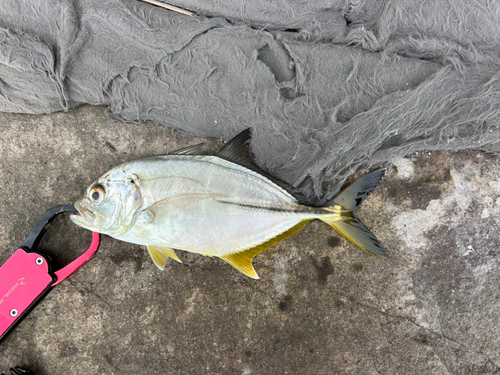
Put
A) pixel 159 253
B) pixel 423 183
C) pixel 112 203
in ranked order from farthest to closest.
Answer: pixel 423 183 < pixel 159 253 < pixel 112 203

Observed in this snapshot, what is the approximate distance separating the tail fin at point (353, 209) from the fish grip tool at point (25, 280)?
54.9 inches

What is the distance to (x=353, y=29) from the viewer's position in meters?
1.64

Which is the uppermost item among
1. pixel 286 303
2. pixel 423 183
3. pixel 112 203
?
pixel 112 203

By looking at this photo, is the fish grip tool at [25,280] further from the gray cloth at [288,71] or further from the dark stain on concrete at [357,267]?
the dark stain on concrete at [357,267]

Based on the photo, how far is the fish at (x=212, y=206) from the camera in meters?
1.50

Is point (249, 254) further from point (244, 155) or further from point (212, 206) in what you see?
point (244, 155)

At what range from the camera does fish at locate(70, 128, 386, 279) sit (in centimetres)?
150

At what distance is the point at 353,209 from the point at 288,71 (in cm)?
82

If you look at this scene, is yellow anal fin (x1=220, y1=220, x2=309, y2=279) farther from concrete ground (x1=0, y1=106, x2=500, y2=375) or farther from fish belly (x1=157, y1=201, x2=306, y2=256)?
concrete ground (x1=0, y1=106, x2=500, y2=375)

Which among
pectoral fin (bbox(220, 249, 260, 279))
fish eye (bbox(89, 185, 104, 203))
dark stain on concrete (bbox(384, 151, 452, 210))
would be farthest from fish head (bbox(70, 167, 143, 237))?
dark stain on concrete (bbox(384, 151, 452, 210))

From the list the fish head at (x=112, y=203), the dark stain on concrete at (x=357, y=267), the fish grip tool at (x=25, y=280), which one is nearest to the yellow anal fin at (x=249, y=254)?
the dark stain on concrete at (x=357, y=267)

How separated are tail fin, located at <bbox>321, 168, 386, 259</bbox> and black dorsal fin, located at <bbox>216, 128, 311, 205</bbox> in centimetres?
15

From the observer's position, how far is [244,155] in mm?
1578

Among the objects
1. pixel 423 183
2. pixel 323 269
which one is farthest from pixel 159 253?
pixel 423 183
